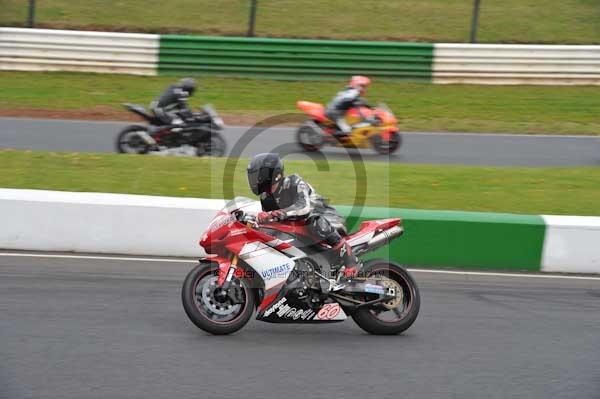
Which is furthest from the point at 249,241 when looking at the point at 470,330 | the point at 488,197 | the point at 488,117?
the point at 488,117

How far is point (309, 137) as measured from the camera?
16.2 metres

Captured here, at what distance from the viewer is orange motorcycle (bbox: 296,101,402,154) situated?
15992 millimetres

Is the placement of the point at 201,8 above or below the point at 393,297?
above

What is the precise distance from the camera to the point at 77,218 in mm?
9477

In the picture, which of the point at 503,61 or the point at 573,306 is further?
the point at 503,61

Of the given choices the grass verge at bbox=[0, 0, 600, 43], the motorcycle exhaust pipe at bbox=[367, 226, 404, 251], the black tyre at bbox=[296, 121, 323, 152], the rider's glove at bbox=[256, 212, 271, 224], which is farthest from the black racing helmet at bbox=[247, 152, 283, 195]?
the grass verge at bbox=[0, 0, 600, 43]

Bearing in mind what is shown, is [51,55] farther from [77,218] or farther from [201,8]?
[77,218]

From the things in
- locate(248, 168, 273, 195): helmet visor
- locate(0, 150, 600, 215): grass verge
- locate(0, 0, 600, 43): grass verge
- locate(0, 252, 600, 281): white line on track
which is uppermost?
locate(0, 0, 600, 43): grass verge

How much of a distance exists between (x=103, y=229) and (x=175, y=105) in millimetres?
5986

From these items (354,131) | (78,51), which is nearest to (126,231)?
(354,131)

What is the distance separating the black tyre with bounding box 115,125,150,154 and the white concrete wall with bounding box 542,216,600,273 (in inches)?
295

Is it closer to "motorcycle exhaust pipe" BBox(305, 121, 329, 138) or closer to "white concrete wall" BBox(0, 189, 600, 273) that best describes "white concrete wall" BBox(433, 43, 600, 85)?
"motorcycle exhaust pipe" BBox(305, 121, 329, 138)

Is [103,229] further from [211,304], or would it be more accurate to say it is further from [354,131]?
[354,131]

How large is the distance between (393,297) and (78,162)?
6.38m
